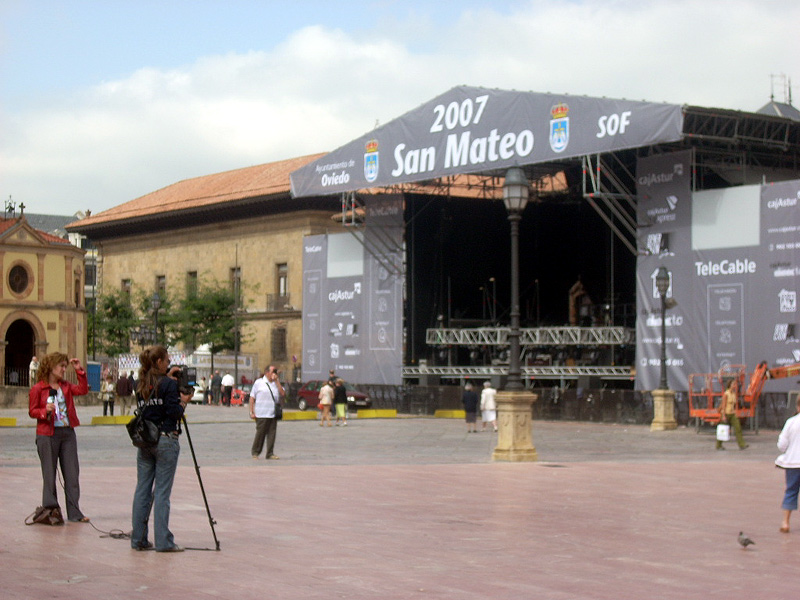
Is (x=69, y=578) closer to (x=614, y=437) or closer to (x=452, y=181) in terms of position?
(x=614, y=437)

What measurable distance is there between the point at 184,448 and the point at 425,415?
77.7 ft

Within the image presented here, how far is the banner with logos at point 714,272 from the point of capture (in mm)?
36469

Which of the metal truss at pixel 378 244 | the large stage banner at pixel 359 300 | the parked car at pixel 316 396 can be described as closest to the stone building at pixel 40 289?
the parked car at pixel 316 396

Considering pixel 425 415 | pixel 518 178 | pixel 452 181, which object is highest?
pixel 452 181

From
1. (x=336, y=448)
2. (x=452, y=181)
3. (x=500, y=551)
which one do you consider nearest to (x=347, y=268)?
(x=452, y=181)

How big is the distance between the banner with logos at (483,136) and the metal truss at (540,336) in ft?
20.7

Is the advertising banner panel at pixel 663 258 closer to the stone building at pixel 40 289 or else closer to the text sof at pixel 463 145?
the text sof at pixel 463 145

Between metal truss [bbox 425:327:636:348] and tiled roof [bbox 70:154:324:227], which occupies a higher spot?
tiled roof [bbox 70:154:324:227]

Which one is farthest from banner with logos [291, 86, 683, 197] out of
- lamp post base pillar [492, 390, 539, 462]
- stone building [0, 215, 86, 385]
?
lamp post base pillar [492, 390, 539, 462]

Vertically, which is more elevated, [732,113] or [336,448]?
[732,113]

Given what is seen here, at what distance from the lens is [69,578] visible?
912 cm

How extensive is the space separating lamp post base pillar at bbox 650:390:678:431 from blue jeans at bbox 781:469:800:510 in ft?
77.2

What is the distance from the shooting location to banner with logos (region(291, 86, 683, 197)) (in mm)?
37500

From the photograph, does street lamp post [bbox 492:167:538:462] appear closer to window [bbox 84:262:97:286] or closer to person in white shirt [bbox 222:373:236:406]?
person in white shirt [bbox 222:373:236:406]
